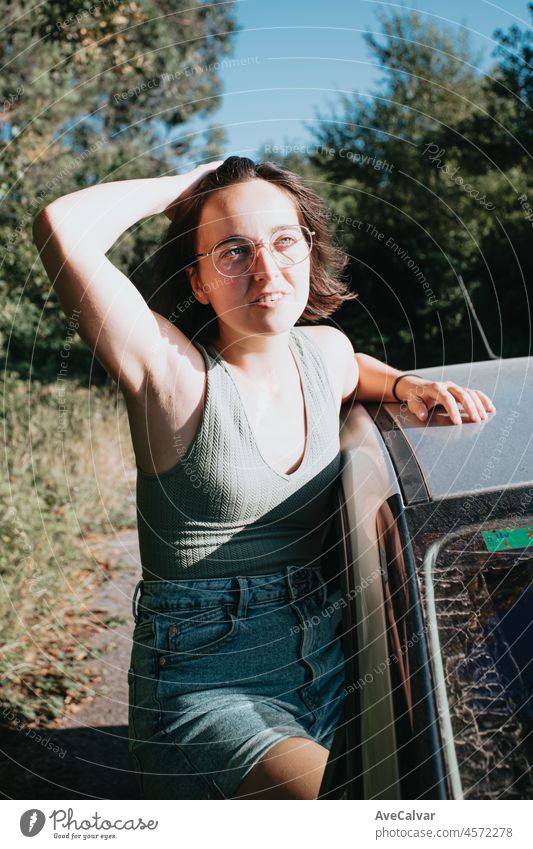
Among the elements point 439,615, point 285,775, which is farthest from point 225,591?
point 439,615

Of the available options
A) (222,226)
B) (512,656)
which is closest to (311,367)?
(222,226)

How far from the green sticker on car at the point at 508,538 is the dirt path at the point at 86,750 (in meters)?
1.96

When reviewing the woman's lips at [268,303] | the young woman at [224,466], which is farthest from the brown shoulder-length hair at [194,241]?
the woman's lips at [268,303]

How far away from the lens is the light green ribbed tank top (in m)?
1.91

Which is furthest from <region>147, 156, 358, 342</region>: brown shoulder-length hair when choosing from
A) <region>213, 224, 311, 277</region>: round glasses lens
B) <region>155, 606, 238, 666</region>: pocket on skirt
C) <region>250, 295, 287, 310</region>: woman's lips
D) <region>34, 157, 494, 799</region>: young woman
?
<region>155, 606, 238, 666</region>: pocket on skirt

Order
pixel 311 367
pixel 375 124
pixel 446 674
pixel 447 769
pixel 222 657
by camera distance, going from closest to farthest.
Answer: pixel 447 769, pixel 446 674, pixel 222 657, pixel 311 367, pixel 375 124

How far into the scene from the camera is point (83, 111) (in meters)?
7.87

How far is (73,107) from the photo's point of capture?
751cm

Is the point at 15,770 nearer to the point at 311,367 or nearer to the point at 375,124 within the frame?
the point at 311,367

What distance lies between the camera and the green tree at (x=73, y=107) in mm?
4918

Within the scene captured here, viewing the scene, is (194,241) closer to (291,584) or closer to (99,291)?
(99,291)

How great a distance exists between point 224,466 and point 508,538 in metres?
0.63

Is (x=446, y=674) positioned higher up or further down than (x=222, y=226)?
further down
